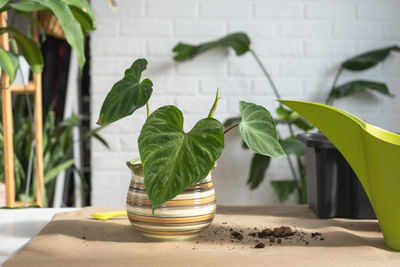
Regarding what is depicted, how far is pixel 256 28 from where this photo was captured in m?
2.31

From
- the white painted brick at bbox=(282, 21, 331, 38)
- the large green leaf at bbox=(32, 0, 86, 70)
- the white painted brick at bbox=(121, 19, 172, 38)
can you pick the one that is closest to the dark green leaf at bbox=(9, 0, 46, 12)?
the large green leaf at bbox=(32, 0, 86, 70)

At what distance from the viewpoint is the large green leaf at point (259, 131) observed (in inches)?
26.2

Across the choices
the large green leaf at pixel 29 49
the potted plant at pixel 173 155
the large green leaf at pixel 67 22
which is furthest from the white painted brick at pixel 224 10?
the potted plant at pixel 173 155

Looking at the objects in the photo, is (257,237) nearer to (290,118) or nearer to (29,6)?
(29,6)

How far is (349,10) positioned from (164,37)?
908 mm

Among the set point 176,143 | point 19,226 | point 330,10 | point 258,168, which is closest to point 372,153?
point 176,143

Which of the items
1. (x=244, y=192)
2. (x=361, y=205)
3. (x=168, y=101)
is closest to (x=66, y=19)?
(x=361, y=205)

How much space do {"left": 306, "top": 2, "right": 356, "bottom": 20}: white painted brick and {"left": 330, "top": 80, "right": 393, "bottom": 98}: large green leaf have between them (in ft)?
1.13

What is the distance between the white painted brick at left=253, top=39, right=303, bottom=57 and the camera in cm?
231

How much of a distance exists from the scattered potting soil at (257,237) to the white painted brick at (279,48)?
1.63 metres

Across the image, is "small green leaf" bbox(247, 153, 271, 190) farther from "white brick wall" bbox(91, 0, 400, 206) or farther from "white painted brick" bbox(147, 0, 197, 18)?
"white painted brick" bbox(147, 0, 197, 18)

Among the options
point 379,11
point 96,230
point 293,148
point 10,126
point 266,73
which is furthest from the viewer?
point 379,11

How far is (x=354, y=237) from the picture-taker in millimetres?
728

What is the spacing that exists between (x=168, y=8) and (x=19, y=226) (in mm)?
1638
